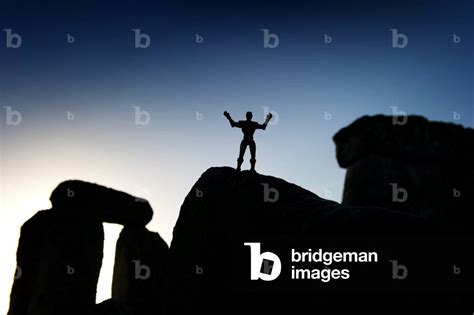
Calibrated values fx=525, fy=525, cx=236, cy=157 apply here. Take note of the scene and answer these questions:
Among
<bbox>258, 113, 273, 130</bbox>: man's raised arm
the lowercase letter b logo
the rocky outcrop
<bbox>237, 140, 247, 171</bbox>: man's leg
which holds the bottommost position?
the rocky outcrop

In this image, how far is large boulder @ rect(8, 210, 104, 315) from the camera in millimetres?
15742

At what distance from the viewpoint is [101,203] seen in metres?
17.6

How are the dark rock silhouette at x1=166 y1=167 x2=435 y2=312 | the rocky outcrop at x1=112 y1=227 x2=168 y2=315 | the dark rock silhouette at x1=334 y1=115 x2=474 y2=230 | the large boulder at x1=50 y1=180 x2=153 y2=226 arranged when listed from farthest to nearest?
1. the dark rock silhouette at x1=334 y1=115 x2=474 y2=230
2. the rocky outcrop at x1=112 y1=227 x2=168 y2=315
3. the large boulder at x1=50 y1=180 x2=153 y2=226
4. the dark rock silhouette at x1=166 y1=167 x2=435 y2=312

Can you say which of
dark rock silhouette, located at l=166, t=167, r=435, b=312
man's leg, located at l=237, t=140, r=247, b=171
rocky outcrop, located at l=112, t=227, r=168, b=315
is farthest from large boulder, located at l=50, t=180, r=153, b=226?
man's leg, located at l=237, t=140, r=247, b=171

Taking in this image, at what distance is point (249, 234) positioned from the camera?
8438 mm

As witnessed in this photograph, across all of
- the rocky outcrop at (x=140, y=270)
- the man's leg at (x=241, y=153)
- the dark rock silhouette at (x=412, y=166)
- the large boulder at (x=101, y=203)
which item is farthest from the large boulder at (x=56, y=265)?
the dark rock silhouette at (x=412, y=166)

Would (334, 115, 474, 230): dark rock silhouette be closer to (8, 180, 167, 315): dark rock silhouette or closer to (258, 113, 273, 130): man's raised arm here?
(8, 180, 167, 315): dark rock silhouette

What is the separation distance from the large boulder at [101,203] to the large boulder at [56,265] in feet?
1.13

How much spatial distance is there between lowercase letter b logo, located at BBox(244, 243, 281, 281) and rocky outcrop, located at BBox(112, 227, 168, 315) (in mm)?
11732

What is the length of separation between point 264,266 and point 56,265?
10.7 m

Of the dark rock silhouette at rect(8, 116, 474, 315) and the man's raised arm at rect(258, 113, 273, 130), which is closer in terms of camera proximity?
the dark rock silhouette at rect(8, 116, 474, 315)

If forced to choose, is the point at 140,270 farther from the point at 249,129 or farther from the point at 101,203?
the point at 249,129

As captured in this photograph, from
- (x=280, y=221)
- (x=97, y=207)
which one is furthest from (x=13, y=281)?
(x=280, y=221)

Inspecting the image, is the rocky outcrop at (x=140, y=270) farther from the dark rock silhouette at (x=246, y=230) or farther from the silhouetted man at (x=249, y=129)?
the silhouetted man at (x=249, y=129)
